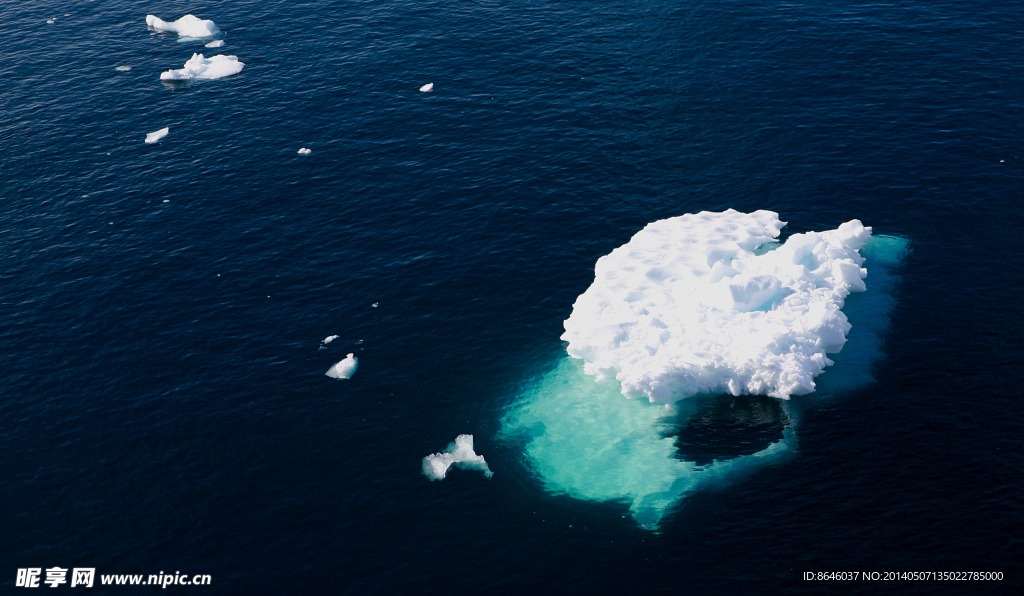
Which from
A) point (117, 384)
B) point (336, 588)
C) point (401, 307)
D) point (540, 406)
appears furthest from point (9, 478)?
point (540, 406)

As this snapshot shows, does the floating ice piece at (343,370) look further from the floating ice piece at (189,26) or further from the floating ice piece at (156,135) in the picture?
the floating ice piece at (189,26)

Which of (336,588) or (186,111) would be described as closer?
(336,588)

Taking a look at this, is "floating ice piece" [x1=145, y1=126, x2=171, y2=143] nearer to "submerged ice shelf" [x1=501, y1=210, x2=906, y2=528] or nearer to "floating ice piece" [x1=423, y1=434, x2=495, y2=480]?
"submerged ice shelf" [x1=501, y1=210, x2=906, y2=528]

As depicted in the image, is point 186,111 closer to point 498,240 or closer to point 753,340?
point 498,240

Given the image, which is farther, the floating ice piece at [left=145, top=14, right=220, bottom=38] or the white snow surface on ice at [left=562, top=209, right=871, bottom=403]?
the floating ice piece at [left=145, top=14, right=220, bottom=38]

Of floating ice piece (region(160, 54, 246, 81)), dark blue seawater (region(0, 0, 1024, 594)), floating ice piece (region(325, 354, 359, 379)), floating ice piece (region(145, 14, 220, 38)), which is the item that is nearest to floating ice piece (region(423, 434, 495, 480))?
dark blue seawater (region(0, 0, 1024, 594))

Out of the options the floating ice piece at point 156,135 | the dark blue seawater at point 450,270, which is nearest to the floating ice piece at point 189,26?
the dark blue seawater at point 450,270
